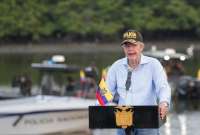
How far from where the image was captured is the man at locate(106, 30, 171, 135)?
308 inches

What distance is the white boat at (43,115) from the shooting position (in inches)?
683

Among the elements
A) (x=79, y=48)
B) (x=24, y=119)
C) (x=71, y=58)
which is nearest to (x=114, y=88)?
(x=24, y=119)

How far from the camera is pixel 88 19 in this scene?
85250mm

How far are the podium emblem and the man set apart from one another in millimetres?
165

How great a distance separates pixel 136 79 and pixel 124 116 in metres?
0.43

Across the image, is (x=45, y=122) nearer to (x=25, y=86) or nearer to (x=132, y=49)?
(x=25, y=86)

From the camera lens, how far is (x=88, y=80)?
77.9 feet

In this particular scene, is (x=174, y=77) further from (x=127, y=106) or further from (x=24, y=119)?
(x=127, y=106)

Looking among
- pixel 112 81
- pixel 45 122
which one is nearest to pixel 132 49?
pixel 112 81

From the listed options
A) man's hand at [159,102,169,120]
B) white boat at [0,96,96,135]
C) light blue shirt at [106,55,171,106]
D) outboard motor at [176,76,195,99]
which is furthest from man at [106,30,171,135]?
outboard motor at [176,76,195,99]

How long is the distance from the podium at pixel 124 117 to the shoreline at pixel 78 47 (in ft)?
216

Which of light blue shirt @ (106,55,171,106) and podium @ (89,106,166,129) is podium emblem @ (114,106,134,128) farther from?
light blue shirt @ (106,55,171,106)

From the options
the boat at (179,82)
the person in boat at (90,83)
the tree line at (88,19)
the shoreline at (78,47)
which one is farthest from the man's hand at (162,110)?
A: the tree line at (88,19)

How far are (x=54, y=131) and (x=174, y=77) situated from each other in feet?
39.5
